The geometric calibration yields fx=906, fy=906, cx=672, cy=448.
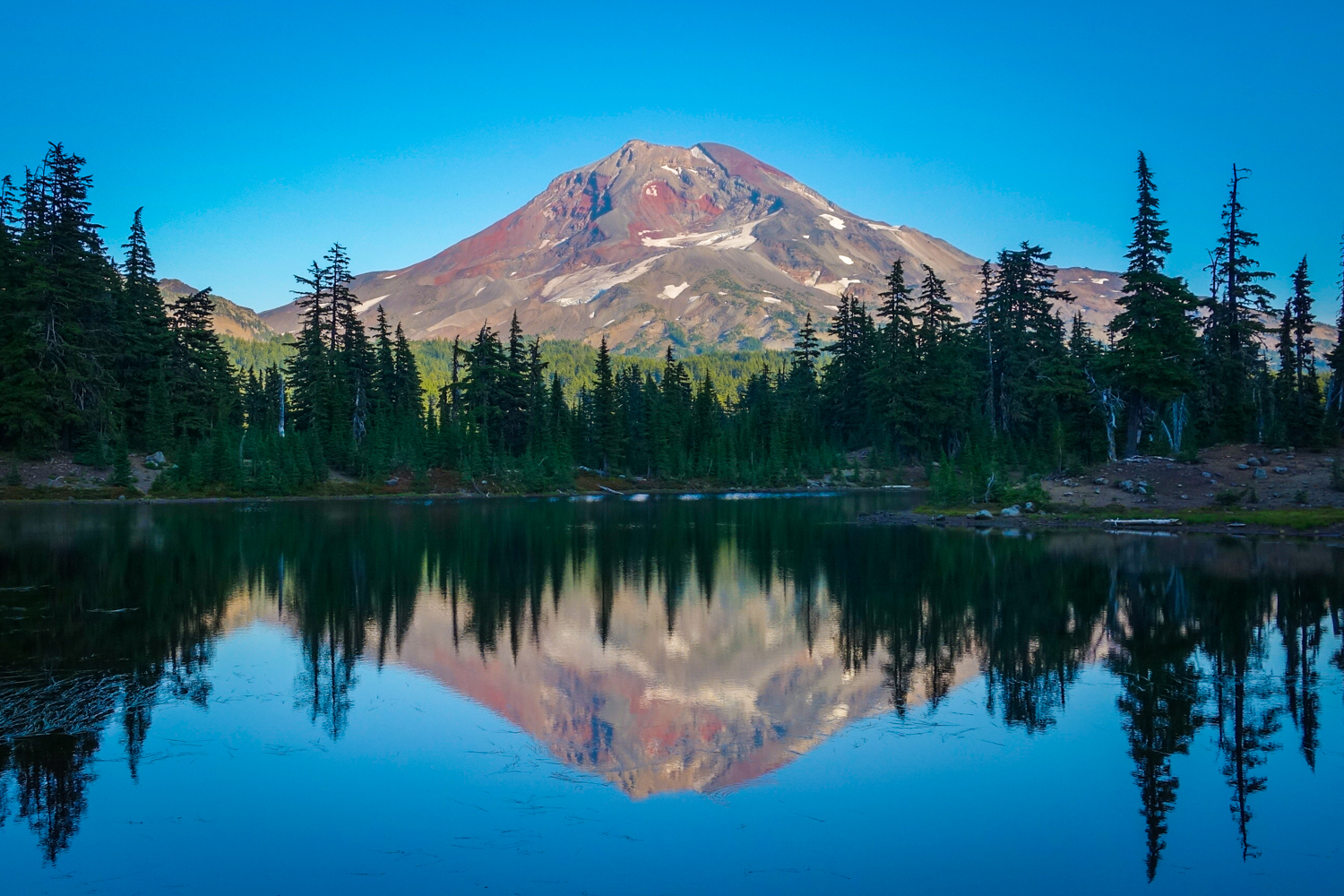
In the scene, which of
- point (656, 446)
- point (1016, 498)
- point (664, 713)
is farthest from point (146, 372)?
point (664, 713)

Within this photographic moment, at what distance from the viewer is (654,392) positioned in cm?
9956

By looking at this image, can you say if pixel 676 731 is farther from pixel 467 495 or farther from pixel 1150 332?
pixel 467 495

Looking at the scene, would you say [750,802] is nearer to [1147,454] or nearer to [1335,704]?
[1335,704]

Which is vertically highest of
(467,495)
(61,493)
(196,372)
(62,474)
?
(196,372)

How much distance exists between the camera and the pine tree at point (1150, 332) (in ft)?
154

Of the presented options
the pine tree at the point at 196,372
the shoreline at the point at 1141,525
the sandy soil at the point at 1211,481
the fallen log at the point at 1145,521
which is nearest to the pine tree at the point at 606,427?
the pine tree at the point at 196,372

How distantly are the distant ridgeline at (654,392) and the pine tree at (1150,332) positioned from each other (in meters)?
0.12

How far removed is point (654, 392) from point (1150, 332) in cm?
5820

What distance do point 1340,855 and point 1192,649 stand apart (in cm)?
854

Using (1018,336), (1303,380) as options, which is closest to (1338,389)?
(1303,380)

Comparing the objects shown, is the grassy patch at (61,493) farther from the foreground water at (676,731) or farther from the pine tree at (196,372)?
the foreground water at (676,731)

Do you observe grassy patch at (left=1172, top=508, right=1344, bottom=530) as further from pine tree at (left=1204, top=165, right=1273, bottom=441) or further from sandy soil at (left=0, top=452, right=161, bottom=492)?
sandy soil at (left=0, top=452, right=161, bottom=492)

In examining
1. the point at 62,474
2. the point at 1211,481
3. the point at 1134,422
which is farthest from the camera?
the point at 62,474

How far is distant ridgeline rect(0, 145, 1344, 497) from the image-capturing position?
164 ft
